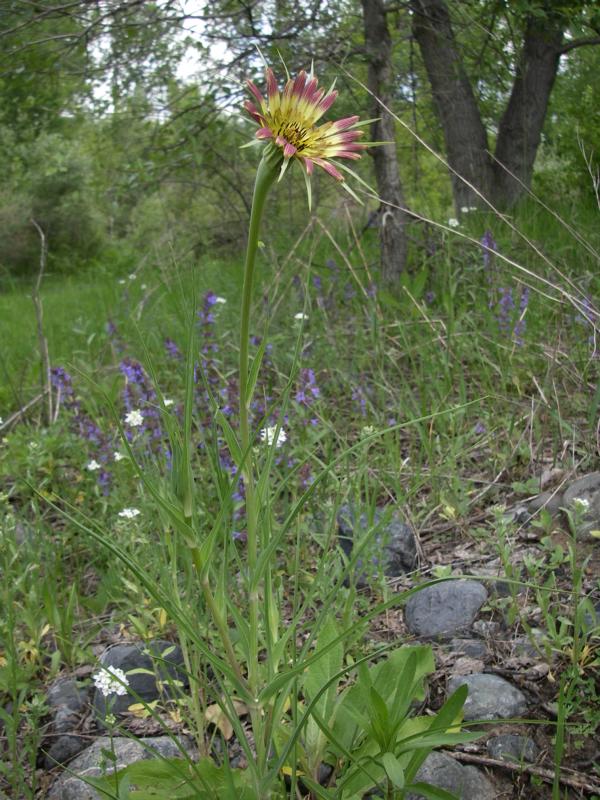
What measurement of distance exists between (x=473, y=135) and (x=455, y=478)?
4100 millimetres

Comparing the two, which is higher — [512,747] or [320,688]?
[320,688]

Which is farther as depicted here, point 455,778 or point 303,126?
Result: point 455,778

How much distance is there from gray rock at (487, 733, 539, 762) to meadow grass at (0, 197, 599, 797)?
0.40 m

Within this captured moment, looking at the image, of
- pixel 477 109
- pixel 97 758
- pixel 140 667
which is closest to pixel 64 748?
pixel 97 758

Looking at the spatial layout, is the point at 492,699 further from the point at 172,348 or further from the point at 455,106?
the point at 455,106

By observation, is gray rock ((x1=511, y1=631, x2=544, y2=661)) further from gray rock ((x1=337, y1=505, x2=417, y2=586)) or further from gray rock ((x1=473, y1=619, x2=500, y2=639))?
gray rock ((x1=337, y1=505, x2=417, y2=586))

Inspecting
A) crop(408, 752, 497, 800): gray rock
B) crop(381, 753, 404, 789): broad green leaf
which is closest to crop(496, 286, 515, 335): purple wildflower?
crop(408, 752, 497, 800): gray rock

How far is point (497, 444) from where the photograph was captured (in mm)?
2742

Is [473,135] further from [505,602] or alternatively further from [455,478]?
[505,602]

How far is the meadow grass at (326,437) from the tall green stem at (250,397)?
2.9 inches

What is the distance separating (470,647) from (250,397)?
1.01 meters

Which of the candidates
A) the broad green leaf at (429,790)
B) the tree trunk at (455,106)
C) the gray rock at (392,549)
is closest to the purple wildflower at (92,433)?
the gray rock at (392,549)

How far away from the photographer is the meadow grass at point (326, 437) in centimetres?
207

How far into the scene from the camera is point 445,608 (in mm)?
1967
